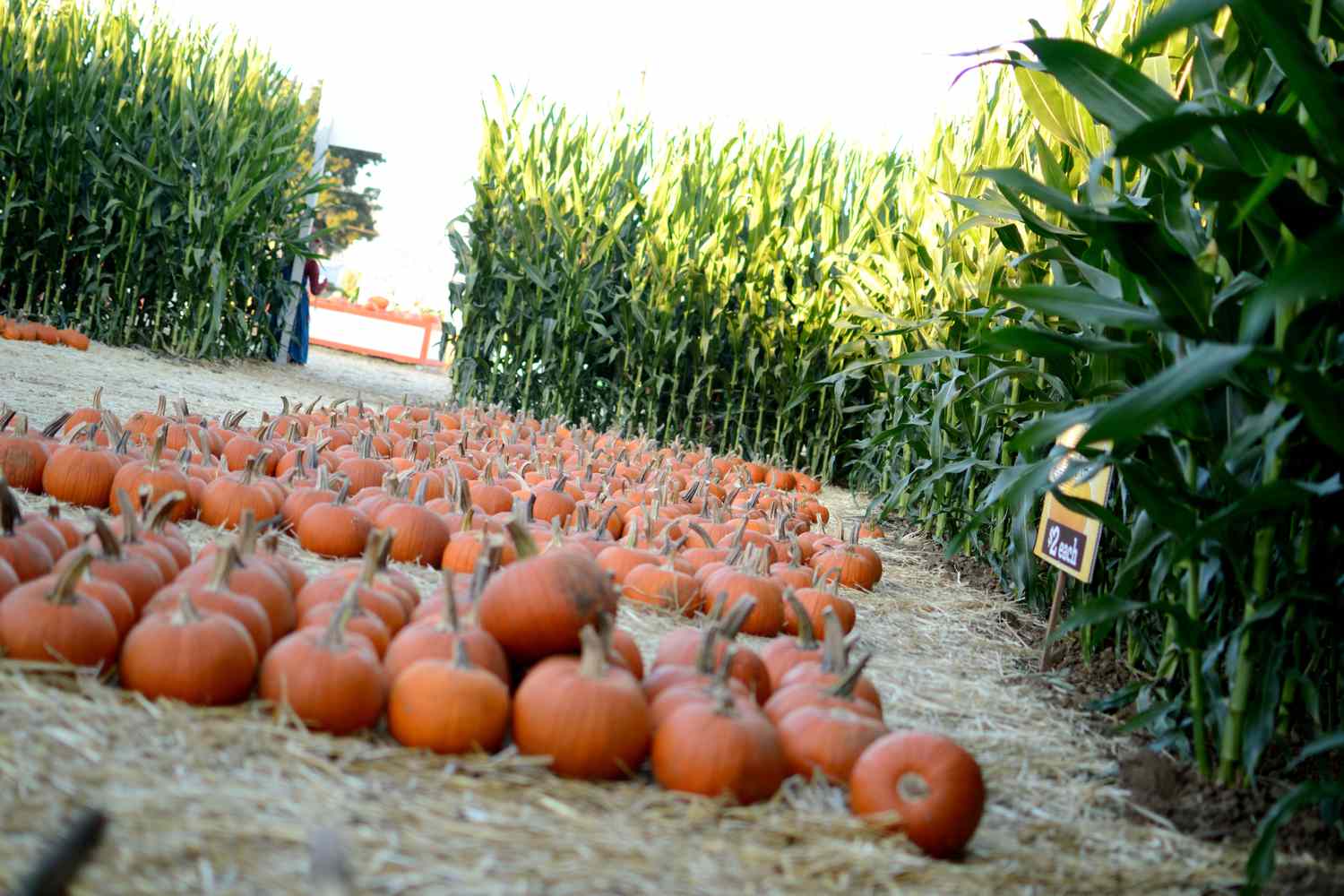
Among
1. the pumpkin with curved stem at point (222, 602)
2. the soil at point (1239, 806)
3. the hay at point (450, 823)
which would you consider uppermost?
the pumpkin with curved stem at point (222, 602)

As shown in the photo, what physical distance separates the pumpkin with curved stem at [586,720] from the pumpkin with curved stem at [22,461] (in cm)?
244

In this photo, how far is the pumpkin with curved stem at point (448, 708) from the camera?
187 cm

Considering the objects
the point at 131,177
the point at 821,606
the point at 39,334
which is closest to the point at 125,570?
the point at 821,606

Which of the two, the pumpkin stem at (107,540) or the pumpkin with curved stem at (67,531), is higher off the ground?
the pumpkin stem at (107,540)

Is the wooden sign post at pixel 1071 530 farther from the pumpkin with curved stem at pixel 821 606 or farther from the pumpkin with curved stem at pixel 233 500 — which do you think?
the pumpkin with curved stem at pixel 233 500

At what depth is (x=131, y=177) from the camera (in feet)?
33.7

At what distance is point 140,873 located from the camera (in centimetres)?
135

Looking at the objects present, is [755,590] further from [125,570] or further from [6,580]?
[6,580]

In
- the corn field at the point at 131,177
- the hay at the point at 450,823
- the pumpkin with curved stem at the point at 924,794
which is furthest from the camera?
the corn field at the point at 131,177

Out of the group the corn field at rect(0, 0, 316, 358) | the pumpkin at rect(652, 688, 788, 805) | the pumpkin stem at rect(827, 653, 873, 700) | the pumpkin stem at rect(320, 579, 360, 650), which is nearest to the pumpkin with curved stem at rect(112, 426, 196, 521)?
the pumpkin stem at rect(320, 579, 360, 650)

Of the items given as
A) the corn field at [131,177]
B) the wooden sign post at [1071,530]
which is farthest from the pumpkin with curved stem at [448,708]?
the corn field at [131,177]

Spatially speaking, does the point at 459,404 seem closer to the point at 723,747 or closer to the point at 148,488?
the point at 148,488

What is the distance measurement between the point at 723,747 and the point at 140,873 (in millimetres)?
892

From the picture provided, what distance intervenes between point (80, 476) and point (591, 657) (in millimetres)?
2347
